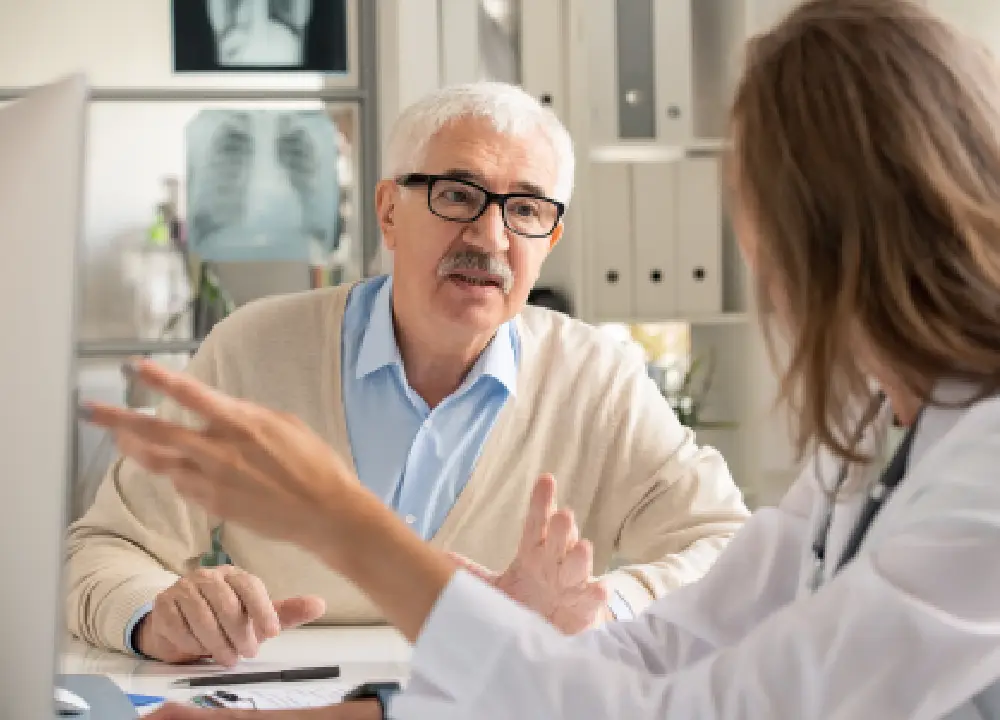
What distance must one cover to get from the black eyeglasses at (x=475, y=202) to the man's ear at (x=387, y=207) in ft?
0.25

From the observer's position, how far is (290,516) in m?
0.86

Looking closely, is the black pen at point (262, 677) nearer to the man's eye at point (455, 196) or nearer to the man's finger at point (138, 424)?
the man's finger at point (138, 424)

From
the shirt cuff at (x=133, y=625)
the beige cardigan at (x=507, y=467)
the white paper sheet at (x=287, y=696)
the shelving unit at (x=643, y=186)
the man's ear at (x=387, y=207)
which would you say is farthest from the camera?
the shelving unit at (x=643, y=186)

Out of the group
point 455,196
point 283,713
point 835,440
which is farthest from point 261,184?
point 835,440

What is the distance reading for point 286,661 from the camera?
1430 millimetres

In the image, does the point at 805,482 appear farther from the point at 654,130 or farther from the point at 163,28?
the point at 163,28

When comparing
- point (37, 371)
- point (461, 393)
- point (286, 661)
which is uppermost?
point (37, 371)

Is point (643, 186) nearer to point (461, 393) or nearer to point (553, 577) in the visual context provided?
point (461, 393)

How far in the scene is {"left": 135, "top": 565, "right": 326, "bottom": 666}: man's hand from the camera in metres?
1.38

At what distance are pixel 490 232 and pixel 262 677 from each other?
795 mm

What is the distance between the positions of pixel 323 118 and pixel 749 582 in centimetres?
254

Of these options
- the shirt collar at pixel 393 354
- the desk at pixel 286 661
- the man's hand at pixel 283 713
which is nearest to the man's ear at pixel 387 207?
the shirt collar at pixel 393 354

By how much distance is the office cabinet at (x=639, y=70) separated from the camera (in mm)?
3398

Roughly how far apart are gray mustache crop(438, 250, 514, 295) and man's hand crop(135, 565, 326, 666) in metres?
0.62
